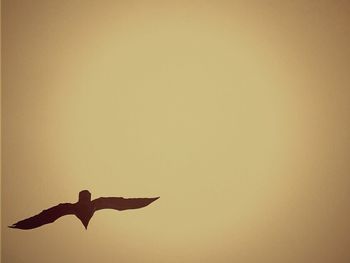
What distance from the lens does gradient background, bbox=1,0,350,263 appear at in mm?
975

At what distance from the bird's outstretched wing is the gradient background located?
20 millimetres

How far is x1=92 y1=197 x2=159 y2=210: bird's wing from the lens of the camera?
988 millimetres

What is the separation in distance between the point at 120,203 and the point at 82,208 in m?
0.11

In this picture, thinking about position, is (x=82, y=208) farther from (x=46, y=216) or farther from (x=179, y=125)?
(x=179, y=125)

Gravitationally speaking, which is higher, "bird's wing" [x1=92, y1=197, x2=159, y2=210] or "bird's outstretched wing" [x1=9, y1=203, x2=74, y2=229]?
"bird's wing" [x1=92, y1=197, x2=159, y2=210]

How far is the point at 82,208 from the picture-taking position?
99 centimetres

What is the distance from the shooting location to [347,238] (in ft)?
3.26

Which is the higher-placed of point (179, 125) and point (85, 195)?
point (179, 125)

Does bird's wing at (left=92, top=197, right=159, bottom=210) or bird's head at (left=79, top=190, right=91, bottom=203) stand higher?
bird's head at (left=79, top=190, right=91, bottom=203)

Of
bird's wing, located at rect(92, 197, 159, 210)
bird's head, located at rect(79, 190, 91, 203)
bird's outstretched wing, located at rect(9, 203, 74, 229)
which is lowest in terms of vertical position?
bird's outstretched wing, located at rect(9, 203, 74, 229)

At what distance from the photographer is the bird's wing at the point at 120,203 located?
0.99m

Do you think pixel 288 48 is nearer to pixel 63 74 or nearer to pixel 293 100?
pixel 293 100

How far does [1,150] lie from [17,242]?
267 millimetres

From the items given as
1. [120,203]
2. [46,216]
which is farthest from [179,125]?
[46,216]
